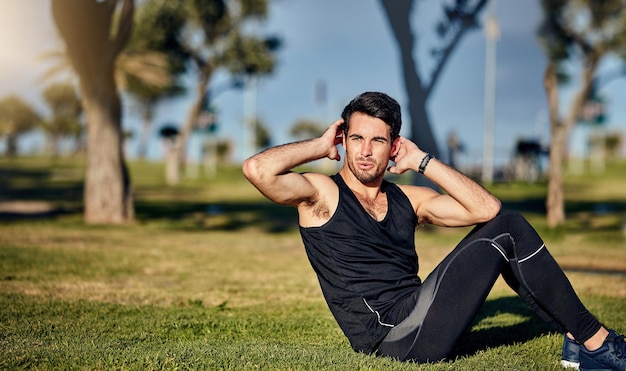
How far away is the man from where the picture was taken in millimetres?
4395

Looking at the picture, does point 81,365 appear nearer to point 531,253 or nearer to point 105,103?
point 531,253

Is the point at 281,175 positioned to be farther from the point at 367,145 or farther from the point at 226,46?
the point at 226,46

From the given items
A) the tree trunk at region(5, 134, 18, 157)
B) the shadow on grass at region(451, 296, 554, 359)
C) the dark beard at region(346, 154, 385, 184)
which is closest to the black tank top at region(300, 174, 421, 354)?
the dark beard at region(346, 154, 385, 184)

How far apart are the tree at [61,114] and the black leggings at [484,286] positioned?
176 feet

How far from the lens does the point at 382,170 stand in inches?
187

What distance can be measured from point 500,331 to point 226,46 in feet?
117

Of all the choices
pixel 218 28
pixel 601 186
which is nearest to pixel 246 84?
pixel 218 28

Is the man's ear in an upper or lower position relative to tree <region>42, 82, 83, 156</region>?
lower

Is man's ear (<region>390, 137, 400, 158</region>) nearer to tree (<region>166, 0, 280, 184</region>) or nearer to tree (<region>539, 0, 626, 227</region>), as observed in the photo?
tree (<region>539, 0, 626, 227</region>)

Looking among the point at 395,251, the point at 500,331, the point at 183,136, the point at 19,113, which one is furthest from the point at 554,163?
the point at 19,113

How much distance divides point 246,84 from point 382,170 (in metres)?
37.8

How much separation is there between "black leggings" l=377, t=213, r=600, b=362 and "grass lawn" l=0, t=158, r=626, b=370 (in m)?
0.25

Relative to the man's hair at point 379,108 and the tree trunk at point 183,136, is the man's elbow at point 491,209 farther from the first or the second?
the tree trunk at point 183,136

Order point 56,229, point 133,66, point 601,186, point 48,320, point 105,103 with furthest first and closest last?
1. point 601,186
2. point 133,66
3. point 105,103
4. point 56,229
5. point 48,320
